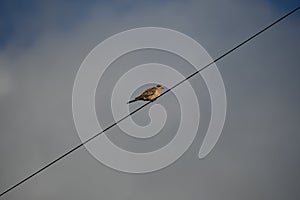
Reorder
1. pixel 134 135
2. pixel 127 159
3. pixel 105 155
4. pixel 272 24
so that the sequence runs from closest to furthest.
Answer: pixel 272 24 → pixel 134 135 → pixel 105 155 → pixel 127 159

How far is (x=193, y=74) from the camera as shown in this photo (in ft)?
30.8

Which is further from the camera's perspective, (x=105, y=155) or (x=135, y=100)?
(x=105, y=155)

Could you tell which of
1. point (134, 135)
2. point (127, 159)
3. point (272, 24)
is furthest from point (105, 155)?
point (272, 24)

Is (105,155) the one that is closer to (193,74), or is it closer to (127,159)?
(127,159)

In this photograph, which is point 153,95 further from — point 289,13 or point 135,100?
point 289,13

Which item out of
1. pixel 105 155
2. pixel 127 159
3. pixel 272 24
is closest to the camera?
pixel 272 24

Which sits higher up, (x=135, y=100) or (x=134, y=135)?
(x=135, y=100)

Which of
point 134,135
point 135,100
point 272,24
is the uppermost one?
point 135,100

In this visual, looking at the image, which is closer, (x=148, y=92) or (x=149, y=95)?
(x=149, y=95)

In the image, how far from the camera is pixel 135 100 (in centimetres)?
1573

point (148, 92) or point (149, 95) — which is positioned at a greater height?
point (148, 92)

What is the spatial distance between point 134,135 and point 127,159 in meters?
5.32

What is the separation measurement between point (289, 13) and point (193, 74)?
2392 millimetres

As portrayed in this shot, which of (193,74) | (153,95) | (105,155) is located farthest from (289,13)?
(105,155)
